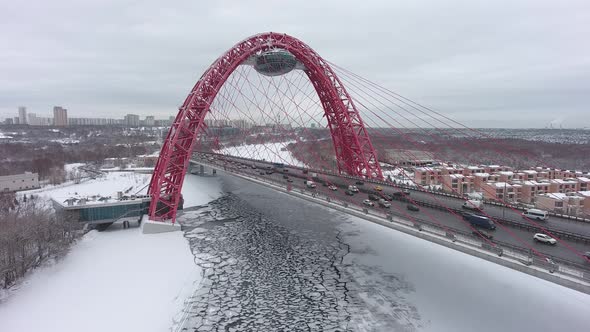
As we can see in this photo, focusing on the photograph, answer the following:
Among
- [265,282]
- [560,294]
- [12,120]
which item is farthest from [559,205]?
[12,120]

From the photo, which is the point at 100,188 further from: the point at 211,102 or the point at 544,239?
the point at 544,239

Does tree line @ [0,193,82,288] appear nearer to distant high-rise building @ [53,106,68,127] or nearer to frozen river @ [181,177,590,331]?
frozen river @ [181,177,590,331]

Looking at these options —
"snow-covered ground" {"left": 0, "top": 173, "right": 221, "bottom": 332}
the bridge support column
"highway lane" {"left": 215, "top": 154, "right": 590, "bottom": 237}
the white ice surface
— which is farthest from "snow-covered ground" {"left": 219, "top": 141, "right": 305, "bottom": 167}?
the white ice surface

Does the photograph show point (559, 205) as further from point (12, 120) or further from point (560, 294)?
point (12, 120)

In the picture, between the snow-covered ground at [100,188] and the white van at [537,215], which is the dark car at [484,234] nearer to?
the white van at [537,215]

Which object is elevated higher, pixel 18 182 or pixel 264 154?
pixel 264 154

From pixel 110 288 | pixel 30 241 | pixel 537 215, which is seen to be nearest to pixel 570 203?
pixel 537 215
